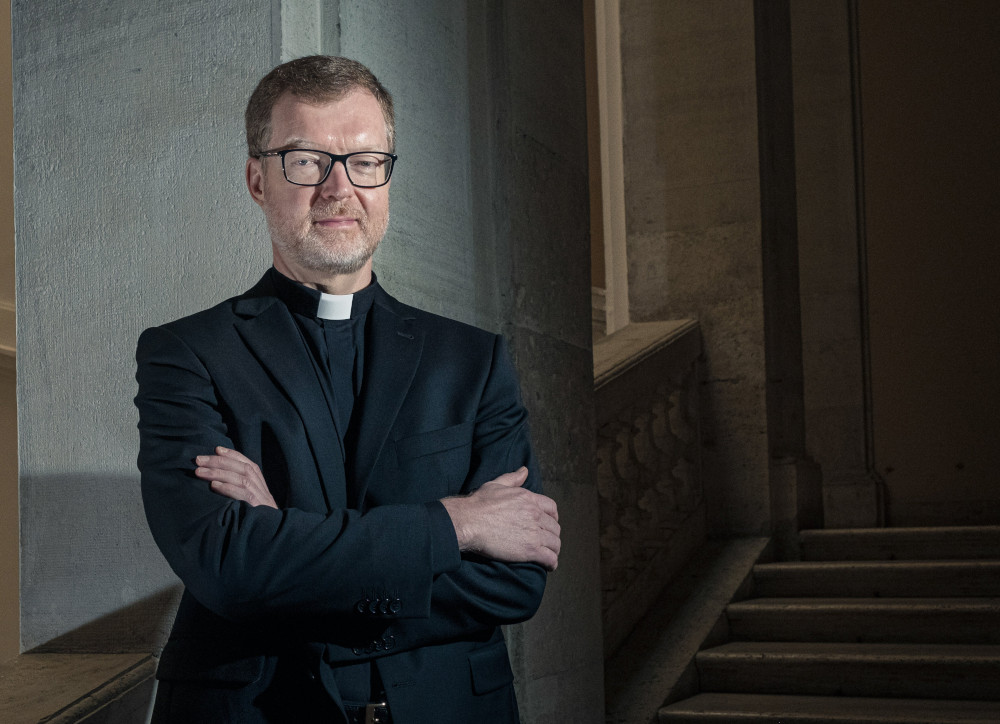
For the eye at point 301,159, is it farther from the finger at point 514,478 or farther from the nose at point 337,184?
the finger at point 514,478

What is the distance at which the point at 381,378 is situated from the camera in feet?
5.75

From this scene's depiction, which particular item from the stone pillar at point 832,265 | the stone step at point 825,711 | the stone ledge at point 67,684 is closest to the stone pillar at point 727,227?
the stone pillar at point 832,265

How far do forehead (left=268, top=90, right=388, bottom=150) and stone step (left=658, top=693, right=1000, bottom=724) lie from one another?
3239 mm

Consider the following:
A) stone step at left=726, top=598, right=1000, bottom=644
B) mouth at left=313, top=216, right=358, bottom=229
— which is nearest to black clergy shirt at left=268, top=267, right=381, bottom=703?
mouth at left=313, top=216, right=358, bottom=229

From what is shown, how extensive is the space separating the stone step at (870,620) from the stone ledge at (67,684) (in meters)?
3.59

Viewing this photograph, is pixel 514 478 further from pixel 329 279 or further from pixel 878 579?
pixel 878 579

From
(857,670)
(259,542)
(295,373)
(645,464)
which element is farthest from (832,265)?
(259,542)

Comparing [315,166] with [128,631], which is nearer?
[315,166]

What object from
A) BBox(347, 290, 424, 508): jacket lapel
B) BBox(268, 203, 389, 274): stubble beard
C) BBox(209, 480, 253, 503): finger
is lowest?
BBox(209, 480, 253, 503): finger

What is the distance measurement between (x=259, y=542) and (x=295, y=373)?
30 centimetres

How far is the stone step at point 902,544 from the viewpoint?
5.79m

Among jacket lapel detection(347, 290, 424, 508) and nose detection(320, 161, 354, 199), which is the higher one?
nose detection(320, 161, 354, 199)

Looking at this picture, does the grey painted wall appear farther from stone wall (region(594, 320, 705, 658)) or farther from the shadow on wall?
stone wall (region(594, 320, 705, 658))

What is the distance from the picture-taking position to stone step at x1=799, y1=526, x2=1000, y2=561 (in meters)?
5.79
